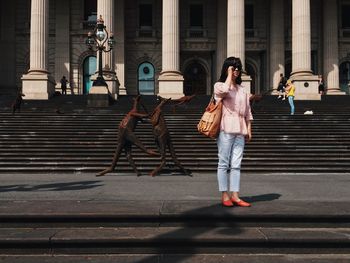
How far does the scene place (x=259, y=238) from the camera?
5156mm

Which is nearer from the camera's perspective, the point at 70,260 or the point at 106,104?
the point at 70,260

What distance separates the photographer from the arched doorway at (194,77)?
125ft

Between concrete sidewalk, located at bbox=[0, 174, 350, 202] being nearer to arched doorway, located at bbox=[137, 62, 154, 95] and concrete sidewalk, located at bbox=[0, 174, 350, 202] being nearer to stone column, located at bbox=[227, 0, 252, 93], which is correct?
stone column, located at bbox=[227, 0, 252, 93]

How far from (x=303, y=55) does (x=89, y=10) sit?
16867 mm

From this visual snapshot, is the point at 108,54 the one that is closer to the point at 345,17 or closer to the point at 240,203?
the point at 345,17

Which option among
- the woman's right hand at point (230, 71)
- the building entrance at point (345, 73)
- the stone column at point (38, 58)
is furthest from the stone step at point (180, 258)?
the building entrance at point (345, 73)

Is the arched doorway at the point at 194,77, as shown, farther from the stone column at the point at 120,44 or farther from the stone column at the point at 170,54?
the stone column at the point at 170,54

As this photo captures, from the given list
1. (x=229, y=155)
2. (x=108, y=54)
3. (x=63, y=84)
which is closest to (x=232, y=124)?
(x=229, y=155)

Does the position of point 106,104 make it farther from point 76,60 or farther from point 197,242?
point 197,242

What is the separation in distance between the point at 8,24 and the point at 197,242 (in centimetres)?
3534

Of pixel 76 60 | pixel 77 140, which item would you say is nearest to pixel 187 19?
pixel 76 60

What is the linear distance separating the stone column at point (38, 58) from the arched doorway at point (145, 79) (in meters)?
9.00

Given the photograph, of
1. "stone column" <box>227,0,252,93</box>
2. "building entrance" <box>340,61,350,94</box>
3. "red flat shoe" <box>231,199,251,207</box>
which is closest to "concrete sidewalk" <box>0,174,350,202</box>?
"red flat shoe" <box>231,199,251,207</box>

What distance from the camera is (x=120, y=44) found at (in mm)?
35688
